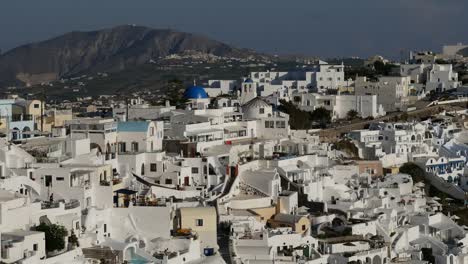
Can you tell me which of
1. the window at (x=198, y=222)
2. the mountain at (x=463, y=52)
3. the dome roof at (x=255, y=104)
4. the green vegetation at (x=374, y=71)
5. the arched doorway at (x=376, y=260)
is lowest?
the arched doorway at (x=376, y=260)

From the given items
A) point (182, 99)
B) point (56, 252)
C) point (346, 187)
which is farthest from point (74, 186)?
point (182, 99)

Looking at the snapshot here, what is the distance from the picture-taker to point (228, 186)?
27.3 meters

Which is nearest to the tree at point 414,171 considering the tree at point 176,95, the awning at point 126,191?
the tree at point 176,95

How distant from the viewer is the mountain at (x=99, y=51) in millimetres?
130875

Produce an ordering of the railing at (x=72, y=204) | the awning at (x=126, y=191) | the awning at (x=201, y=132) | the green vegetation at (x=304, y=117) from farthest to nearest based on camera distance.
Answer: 1. the green vegetation at (x=304, y=117)
2. the awning at (x=201, y=132)
3. the awning at (x=126, y=191)
4. the railing at (x=72, y=204)

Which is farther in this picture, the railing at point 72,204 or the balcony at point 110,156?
the balcony at point 110,156

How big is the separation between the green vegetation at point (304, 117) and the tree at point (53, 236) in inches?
876

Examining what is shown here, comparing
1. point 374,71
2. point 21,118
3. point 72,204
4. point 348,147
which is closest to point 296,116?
point 348,147

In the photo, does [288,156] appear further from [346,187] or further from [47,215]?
[47,215]

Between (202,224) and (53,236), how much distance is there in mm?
4039

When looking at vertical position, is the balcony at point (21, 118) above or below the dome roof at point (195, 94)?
below

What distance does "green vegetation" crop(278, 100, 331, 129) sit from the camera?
139ft

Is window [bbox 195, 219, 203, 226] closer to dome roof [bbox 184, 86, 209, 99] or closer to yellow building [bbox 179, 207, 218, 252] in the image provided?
yellow building [bbox 179, 207, 218, 252]

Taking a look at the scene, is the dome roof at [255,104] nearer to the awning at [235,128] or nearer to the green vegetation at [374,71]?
the awning at [235,128]
